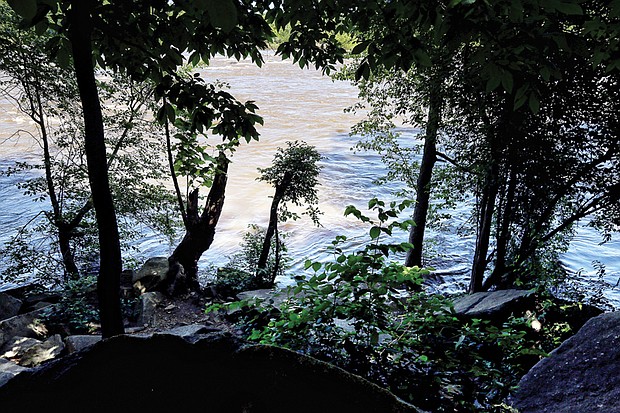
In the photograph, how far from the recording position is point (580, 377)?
3.17 metres

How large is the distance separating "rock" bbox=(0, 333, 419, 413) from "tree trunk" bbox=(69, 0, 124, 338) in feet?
2.35

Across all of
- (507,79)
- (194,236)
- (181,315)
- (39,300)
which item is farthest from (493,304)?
(39,300)

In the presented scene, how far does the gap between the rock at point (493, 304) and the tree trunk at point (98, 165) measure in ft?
13.9

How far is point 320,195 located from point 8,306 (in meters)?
10.6

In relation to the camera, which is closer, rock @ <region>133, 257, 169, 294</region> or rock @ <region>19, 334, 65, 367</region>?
rock @ <region>19, 334, 65, 367</region>

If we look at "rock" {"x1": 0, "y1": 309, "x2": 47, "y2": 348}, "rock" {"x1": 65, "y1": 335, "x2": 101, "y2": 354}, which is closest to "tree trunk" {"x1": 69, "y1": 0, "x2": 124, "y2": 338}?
"rock" {"x1": 65, "y1": 335, "x2": 101, "y2": 354}

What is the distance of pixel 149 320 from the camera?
23.1ft

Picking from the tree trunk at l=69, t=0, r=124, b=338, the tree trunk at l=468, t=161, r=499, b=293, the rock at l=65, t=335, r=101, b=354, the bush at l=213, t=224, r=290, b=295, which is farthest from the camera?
the bush at l=213, t=224, r=290, b=295

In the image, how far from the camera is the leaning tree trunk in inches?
325

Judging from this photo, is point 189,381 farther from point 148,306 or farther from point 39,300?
point 39,300

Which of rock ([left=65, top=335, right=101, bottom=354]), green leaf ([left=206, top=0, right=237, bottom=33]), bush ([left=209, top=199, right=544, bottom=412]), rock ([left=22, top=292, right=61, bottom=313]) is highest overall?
green leaf ([left=206, top=0, right=237, bottom=33])

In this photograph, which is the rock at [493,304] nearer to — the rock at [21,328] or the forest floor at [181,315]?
the forest floor at [181,315]

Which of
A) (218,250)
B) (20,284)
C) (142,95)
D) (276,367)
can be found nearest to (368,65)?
(276,367)

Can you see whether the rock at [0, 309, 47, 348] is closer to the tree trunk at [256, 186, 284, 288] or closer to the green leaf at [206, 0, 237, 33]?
the tree trunk at [256, 186, 284, 288]
